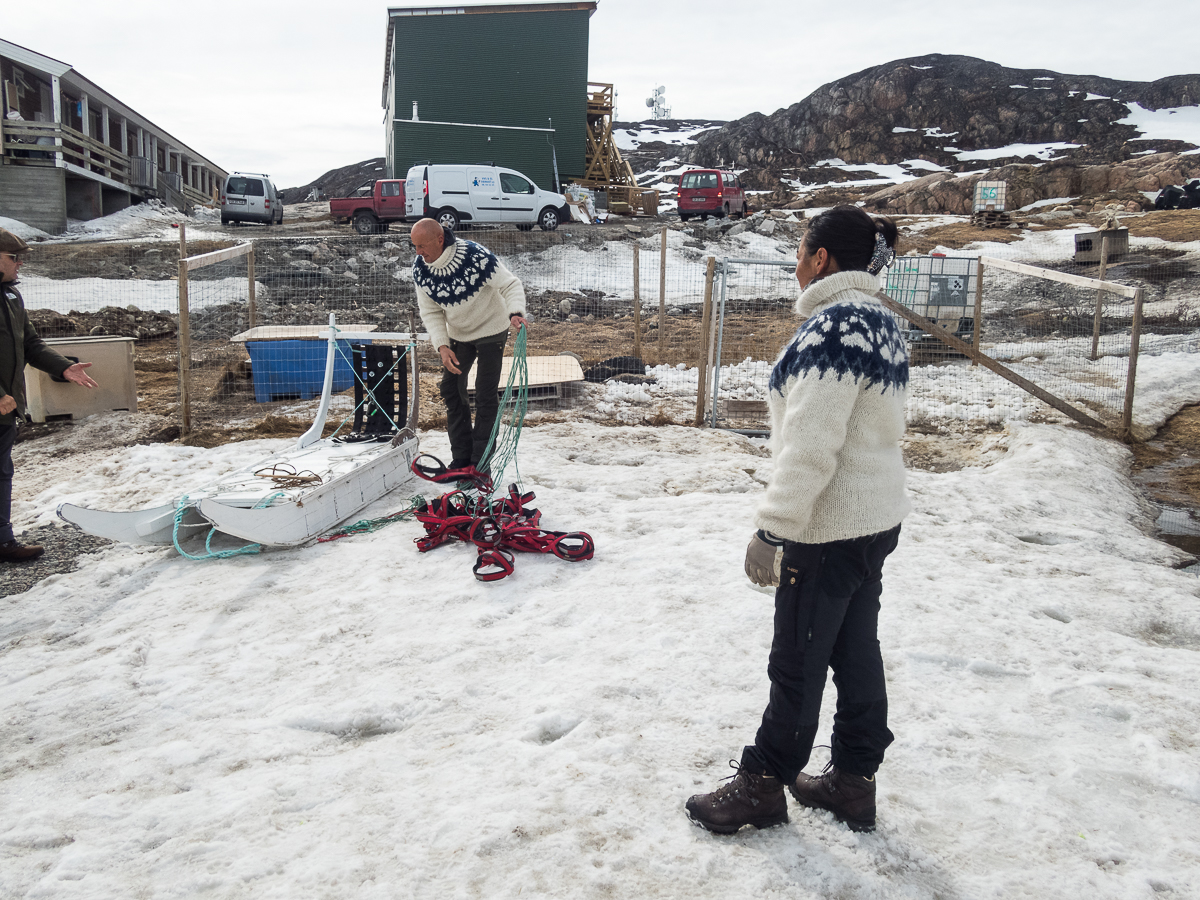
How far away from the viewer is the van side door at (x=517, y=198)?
19781 mm

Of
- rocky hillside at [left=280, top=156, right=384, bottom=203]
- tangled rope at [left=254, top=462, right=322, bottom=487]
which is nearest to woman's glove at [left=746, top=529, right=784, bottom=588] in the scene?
tangled rope at [left=254, top=462, right=322, bottom=487]

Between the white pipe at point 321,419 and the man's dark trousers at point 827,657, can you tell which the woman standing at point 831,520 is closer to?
the man's dark trousers at point 827,657

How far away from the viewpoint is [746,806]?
2232mm

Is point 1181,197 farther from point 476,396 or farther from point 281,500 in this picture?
point 281,500

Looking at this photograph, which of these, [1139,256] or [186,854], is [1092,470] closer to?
[186,854]

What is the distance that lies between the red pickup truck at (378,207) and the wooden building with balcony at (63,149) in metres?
8.03

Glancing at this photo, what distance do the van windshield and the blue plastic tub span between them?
19.6 meters

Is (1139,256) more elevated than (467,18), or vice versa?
(467,18)

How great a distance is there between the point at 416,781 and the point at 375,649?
3.43ft

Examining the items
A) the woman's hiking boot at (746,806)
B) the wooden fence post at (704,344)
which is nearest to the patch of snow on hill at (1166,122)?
the wooden fence post at (704,344)

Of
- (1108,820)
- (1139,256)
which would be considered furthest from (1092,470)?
(1139,256)

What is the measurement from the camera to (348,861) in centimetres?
213

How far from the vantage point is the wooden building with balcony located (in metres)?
21.1

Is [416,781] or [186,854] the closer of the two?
[186,854]
